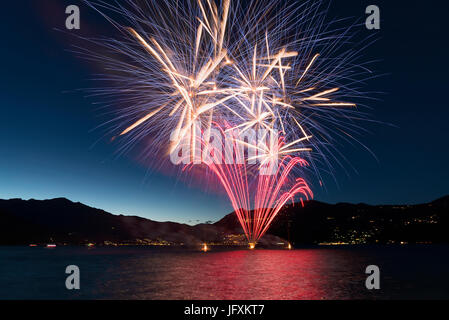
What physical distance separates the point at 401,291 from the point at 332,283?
319 inches

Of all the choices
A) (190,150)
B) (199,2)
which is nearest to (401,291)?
(190,150)

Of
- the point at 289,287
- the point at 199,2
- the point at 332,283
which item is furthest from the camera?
the point at 332,283

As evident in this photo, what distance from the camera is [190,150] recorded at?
83.5 ft

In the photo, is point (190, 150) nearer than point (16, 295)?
Yes

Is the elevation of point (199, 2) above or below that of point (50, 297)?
above

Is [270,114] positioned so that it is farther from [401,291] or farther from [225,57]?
[401,291]
